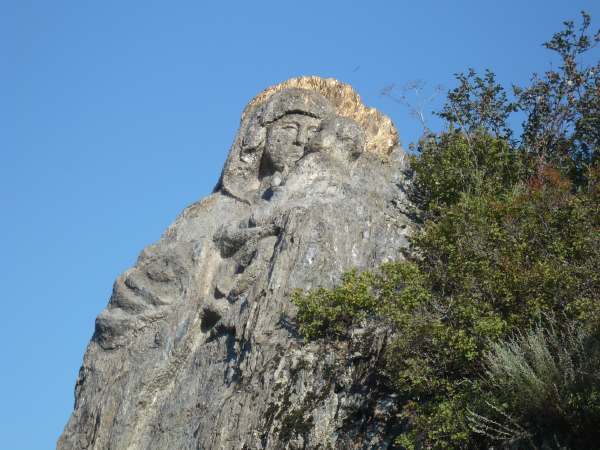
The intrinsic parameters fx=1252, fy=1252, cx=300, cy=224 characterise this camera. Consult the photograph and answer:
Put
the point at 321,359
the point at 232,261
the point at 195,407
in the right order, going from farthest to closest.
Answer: the point at 232,261 → the point at 195,407 → the point at 321,359

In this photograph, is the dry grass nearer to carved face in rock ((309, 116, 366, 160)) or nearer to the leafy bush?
carved face in rock ((309, 116, 366, 160))

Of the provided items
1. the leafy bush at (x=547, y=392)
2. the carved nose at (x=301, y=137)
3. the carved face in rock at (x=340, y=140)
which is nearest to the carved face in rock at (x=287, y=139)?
the carved nose at (x=301, y=137)

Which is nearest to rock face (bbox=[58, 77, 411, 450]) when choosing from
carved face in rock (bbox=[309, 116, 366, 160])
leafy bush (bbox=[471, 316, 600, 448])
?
carved face in rock (bbox=[309, 116, 366, 160])

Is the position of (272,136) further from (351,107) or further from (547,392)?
(547,392)

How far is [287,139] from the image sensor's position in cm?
2422

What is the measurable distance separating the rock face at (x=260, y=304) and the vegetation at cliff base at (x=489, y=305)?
1.88 ft

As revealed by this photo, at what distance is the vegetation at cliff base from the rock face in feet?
1.88

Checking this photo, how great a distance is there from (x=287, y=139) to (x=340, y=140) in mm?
1244

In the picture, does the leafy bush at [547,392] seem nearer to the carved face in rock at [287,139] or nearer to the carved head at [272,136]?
the carved face in rock at [287,139]

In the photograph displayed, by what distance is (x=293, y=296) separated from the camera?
1933 cm

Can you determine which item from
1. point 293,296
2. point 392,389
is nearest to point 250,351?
point 293,296

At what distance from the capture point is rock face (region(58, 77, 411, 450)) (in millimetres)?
18094

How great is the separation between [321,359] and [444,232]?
11.1 feet

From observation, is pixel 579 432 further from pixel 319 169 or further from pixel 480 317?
pixel 319 169
